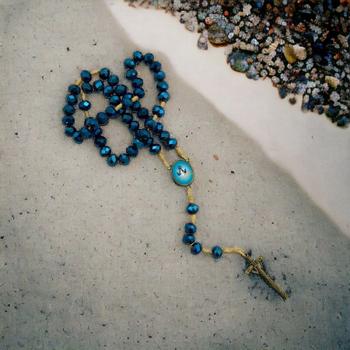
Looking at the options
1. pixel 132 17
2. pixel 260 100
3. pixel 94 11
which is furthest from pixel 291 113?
pixel 94 11

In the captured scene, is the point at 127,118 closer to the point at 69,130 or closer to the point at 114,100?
the point at 114,100

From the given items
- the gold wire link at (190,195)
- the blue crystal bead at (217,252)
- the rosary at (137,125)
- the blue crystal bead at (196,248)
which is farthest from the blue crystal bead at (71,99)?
the blue crystal bead at (217,252)

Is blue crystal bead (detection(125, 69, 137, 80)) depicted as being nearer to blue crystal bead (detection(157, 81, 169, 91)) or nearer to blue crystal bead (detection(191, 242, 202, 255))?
blue crystal bead (detection(157, 81, 169, 91))

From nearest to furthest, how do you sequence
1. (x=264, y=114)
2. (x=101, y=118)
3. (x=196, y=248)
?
(x=196, y=248)
(x=101, y=118)
(x=264, y=114)

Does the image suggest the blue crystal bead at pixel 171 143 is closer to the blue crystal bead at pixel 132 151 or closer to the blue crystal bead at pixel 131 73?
the blue crystal bead at pixel 132 151

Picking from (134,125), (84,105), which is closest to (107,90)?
(84,105)

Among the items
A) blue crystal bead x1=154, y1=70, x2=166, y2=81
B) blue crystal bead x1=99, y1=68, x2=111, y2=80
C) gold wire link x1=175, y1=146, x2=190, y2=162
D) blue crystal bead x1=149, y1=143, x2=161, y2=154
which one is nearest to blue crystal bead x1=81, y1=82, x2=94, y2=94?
blue crystal bead x1=99, y1=68, x2=111, y2=80
